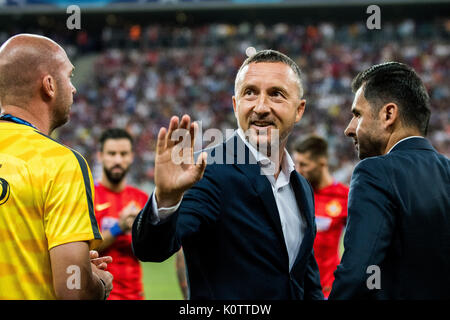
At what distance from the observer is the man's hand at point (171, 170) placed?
1.85m

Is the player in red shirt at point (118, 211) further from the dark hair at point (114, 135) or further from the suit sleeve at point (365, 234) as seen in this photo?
the suit sleeve at point (365, 234)

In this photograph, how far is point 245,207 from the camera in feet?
7.20

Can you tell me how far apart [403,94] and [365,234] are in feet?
2.37

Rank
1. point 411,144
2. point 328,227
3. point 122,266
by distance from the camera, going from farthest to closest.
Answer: point 328,227 → point 122,266 → point 411,144

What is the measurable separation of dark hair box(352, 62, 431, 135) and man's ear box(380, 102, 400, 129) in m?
0.02

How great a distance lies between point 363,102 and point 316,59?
23.4m

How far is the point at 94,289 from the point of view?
6.59 feet

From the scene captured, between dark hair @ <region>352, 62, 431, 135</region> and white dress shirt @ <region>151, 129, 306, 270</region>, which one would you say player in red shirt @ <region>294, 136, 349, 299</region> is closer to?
white dress shirt @ <region>151, 129, 306, 270</region>

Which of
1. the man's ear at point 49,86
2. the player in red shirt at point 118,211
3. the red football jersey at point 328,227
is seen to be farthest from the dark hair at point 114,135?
the man's ear at point 49,86

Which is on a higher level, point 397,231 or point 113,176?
point 113,176

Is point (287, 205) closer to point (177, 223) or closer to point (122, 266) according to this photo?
point (177, 223)

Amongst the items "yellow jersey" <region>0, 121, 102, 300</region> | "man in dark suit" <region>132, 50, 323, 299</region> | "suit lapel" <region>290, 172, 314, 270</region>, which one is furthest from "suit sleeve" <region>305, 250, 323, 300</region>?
"yellow jersey" <region>0, 121, 102, 300</region>

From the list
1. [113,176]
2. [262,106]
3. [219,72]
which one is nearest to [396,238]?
[262,106]

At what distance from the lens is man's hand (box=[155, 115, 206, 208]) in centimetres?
185
